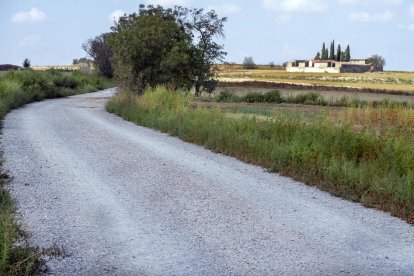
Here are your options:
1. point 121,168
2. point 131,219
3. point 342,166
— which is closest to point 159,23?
point 121,168

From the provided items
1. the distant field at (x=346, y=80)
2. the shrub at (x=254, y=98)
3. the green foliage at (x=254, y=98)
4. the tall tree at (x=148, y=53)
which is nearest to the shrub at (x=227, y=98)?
the green foliage at (x=254, y=98)

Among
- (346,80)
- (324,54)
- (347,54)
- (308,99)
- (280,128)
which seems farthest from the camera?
(347,54)

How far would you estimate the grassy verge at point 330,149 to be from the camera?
9.13 meters

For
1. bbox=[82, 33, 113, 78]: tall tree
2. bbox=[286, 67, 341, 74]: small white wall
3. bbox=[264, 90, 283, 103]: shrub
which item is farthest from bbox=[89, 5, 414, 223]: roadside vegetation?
bbox=[286, 67, 341, 74]: small white wall

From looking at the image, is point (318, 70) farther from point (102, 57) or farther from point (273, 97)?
point (273, 97)

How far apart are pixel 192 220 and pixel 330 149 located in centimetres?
492

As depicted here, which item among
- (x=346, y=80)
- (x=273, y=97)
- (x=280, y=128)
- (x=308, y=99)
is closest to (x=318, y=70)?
(x=346, y=80)

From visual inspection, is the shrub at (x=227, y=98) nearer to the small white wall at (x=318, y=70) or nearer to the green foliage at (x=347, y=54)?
the small white wall at (x=318, y=70)

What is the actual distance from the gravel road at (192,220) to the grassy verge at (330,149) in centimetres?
45

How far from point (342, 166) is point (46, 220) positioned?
5.52 meters

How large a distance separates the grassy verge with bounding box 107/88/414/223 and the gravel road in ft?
1.47

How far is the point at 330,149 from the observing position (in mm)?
11609

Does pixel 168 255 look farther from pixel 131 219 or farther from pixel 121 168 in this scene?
pixel 121 168

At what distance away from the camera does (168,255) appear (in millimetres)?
6242
